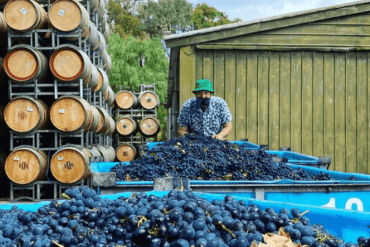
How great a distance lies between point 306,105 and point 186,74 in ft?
8.02

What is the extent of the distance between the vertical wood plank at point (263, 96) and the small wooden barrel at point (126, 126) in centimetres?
873

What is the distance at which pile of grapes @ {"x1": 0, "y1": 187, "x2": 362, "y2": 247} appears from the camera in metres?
1.69

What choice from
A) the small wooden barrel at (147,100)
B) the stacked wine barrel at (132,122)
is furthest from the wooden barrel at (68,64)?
the small wooden barrel at (147,100)

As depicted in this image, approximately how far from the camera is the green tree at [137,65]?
27859 mm

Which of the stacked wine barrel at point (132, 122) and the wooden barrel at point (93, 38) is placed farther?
the stacked wine barrel at point (132, 122)

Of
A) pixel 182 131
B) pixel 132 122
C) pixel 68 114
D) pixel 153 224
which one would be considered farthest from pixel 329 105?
pixel 132 122

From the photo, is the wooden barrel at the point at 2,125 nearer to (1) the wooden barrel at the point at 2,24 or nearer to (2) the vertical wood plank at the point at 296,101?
(1) the wooden barrel at the point at 2,24

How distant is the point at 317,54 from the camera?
8.72m

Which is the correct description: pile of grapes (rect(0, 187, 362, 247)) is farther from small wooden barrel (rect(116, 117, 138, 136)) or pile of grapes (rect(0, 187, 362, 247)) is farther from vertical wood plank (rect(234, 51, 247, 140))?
small wooden barrel (rect(116, 117, 138, 136))

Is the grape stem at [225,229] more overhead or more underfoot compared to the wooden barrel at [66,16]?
more underfoot

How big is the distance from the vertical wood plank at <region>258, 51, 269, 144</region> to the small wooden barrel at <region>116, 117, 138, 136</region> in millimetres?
8727

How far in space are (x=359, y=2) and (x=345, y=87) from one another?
1623 mm

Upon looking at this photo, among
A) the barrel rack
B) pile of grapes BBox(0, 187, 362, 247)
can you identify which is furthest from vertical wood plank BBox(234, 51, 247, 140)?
pile of grapes BBox(0, 187, 362, 247)

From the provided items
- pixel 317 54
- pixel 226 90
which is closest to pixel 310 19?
pixel 317 54
